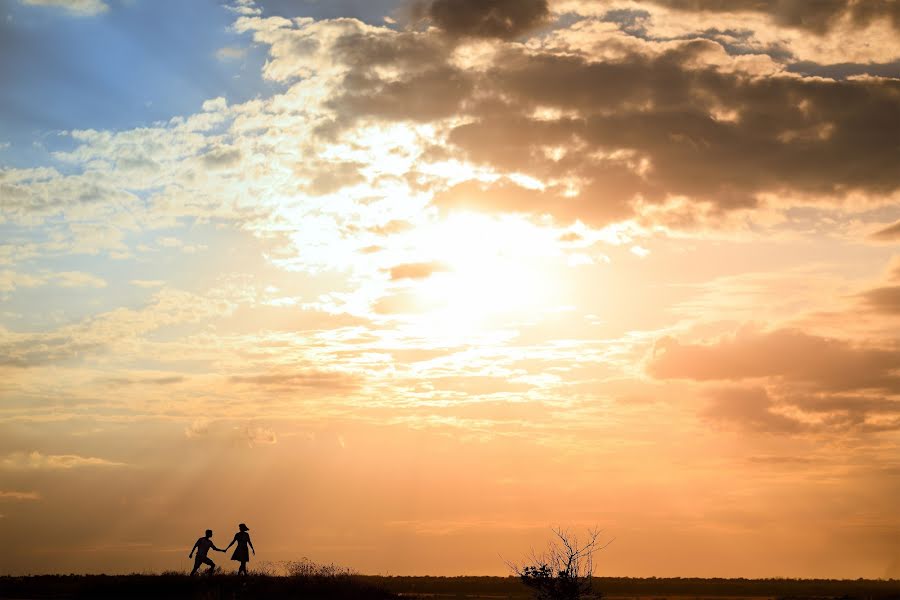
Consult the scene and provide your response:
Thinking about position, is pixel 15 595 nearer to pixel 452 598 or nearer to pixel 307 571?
pixel 307 571

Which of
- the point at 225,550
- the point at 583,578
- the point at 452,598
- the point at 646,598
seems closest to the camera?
the point at 583,578

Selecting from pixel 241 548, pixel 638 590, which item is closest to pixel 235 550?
pixel 241 548

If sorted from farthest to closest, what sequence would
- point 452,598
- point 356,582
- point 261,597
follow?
point 452,598 < point 356,582 < point 261,597

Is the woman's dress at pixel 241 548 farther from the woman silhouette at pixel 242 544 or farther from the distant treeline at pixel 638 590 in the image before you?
the distant treeline at pixel 638 590

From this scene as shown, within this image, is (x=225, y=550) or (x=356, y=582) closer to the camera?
(x=225, y=550)

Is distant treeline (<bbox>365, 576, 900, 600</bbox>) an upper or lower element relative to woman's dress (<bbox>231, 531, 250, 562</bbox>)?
lower

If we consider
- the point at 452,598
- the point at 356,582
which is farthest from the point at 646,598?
the point at 356,582

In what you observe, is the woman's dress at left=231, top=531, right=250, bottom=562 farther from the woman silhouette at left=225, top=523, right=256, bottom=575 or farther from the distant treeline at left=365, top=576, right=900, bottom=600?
the distant treeline at left=365, top=576, right=900, bottom=600

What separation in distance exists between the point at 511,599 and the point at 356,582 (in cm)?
1239

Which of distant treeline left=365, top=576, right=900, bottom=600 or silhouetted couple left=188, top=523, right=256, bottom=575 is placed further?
distant treeline left=365, top=576, right=900, bottom=600

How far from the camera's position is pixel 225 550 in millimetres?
37500

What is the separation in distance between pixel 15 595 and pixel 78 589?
357 cm

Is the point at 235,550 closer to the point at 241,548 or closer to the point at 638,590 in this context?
the point at 241,548

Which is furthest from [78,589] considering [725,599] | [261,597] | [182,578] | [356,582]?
[725,599]
